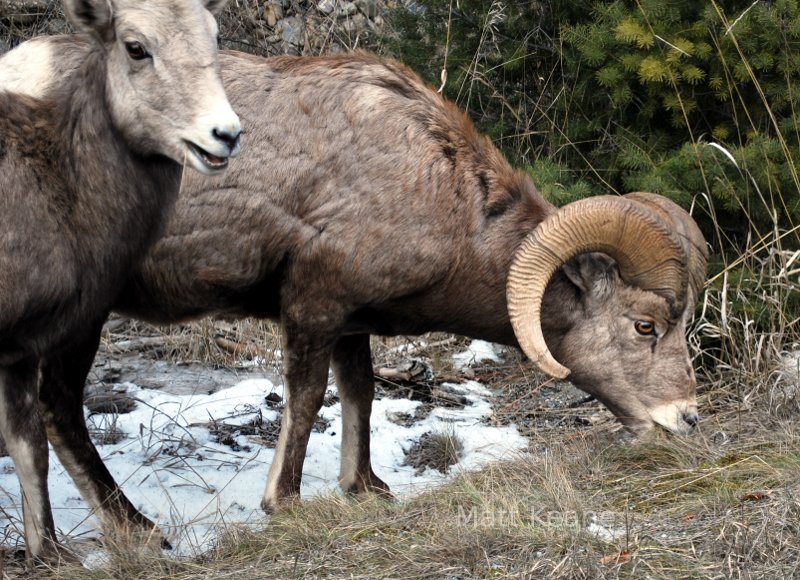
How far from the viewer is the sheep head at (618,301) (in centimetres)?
625

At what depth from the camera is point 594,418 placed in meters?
7.77

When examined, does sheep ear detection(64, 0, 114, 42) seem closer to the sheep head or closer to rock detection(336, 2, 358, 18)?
the sheep head

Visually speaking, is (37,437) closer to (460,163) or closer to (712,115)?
(460,163)

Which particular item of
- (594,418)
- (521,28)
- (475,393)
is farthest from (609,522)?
(521,28)

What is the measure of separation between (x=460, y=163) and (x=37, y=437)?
2.58m

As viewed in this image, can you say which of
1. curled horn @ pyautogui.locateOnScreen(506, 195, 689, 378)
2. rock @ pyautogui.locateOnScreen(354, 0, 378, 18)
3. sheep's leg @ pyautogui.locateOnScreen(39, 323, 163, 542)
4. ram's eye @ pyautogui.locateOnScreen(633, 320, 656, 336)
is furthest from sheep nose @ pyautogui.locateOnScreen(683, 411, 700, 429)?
rock @ pyautogui.locateOnScreen(354, 0, 378, 18)

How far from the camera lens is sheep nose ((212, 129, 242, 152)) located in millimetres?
4684

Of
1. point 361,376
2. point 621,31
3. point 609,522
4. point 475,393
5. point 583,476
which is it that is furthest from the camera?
point 475,393

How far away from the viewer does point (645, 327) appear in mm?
6547

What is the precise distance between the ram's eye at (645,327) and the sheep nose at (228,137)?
278 cm

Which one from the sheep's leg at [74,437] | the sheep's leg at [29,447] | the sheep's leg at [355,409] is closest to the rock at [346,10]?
the sheep's leg at [355,409]
